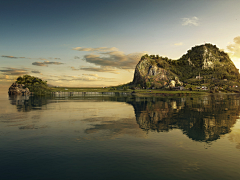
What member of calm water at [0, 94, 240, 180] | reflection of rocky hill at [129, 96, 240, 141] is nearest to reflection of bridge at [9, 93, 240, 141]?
reflection of rocky hill at [129, 96, 240, 141]

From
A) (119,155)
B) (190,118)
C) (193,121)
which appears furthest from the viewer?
(190,118)

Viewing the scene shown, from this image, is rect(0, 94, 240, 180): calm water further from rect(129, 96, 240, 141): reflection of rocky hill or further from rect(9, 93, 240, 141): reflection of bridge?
rect(9, 93, 240, 141): reflection of bridge

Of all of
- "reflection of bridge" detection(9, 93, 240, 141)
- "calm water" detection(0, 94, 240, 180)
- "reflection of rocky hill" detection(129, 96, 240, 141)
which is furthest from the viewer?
"reflection of bridge" detection(9, 93, 240, 141)

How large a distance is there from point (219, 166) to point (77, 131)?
68.1ft

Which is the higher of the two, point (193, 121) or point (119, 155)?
point (119, 155)

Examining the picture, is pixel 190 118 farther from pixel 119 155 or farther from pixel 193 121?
pixel 119 155

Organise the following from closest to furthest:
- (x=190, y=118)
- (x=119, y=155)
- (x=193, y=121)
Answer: (x=119, y=155)
(x=193, y=121)
(x=190, y=118)

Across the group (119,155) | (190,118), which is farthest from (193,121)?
(119,155)

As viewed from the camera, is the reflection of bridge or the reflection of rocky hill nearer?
the reflection of rocky hill

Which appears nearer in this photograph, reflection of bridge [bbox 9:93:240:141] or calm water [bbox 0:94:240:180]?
calm water [bbox 0:94:240:180]

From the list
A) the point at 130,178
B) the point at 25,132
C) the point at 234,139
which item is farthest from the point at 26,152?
the point at 234,139

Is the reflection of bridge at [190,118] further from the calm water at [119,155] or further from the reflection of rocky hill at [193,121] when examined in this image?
the calm water at [119,155]

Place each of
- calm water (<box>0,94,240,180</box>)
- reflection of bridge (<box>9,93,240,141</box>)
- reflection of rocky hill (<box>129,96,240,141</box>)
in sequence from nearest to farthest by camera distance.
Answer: calm water (<box>0,94,240,180</box>) < reflection of rocky hill (<box>129,96,240,141</box>) < reflection of bridge (<box>9,93,240,141</box>)

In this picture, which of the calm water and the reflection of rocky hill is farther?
the reflection of rocky hill
